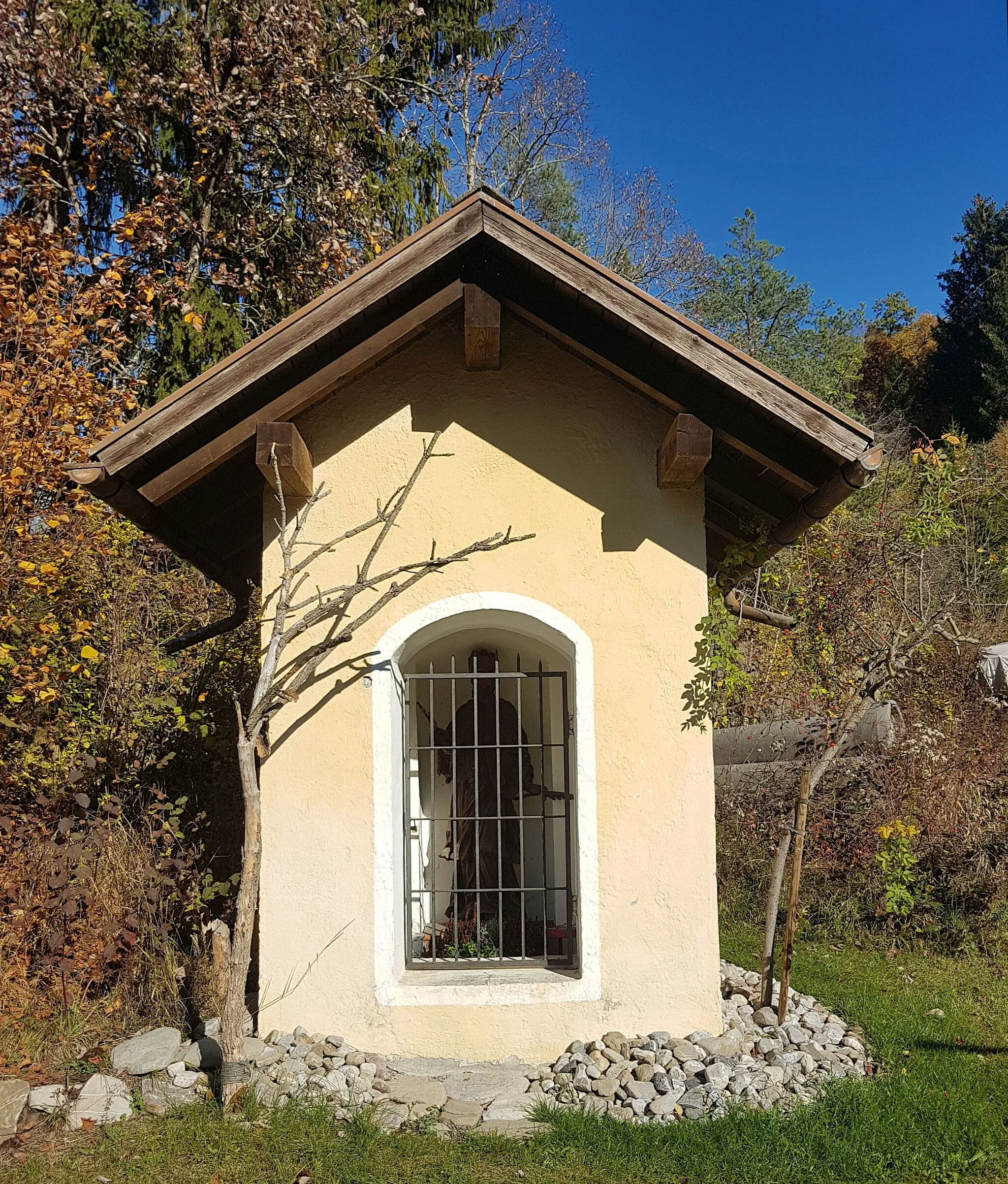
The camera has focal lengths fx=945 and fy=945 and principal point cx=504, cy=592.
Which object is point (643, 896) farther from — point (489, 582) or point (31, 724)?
point (31, 724)

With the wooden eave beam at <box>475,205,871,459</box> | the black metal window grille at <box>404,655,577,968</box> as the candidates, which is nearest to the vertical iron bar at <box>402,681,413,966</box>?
the black metal window grille at <box>404,655,577,968</box>

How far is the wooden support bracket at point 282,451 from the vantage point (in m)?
4.92

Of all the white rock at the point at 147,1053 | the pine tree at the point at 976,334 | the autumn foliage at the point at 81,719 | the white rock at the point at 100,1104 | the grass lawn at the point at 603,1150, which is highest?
the pine tree at the point at 976,334

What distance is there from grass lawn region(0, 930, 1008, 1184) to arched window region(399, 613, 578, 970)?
179 centimetres

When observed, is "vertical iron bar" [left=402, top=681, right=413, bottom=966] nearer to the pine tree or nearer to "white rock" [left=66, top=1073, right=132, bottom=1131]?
"white rock" [left=66, top=1073, right=132, bottom=1131]

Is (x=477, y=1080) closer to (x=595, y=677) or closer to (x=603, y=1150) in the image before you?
(x=603, y=1150)

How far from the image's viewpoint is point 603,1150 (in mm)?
4074

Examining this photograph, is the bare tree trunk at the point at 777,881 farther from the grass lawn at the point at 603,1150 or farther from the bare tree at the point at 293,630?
the bare tree at the point at 293,630

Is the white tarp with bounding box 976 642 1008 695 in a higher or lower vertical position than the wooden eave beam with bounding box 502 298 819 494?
lower

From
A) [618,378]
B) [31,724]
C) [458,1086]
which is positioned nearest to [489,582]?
[618,378]

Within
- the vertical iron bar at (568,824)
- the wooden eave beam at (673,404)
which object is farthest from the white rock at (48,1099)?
the wooden eave beam at (673,404)

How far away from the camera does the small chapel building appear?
4855 millimetres

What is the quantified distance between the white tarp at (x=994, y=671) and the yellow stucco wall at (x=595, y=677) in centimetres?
628

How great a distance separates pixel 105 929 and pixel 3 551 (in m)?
2.55
